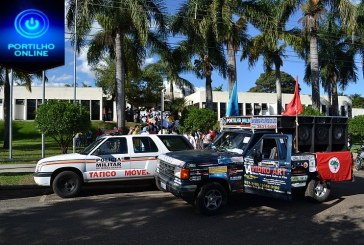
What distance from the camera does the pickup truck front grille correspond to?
905 centimetres

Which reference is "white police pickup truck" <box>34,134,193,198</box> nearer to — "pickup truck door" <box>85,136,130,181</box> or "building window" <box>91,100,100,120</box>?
"pickup truck door" <box>85,136,130,181</box>

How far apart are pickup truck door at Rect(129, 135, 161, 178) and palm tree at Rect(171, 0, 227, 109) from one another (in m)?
12.4

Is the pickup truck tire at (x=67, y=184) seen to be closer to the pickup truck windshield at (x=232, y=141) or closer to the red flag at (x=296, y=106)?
the pickup truck windshield at (x=232, y=141)

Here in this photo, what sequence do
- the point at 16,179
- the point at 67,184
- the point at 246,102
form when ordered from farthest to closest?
the point at 246,102
the point at 16,179
the point at 67,184

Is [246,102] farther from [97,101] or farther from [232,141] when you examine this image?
[232,141]

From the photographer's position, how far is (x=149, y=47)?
2441cm

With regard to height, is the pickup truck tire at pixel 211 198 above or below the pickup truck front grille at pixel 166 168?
below

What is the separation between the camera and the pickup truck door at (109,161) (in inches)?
441

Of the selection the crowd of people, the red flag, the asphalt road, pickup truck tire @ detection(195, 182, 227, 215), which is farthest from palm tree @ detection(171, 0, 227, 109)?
pickup truck tire @ detection(195, 182, 227, 215)

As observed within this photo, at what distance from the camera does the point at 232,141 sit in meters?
10.1

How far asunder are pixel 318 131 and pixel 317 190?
1594 millimetres

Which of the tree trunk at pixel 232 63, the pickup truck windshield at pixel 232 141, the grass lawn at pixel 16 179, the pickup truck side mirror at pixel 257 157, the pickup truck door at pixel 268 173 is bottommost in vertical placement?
the grass lawn at pixel 16 179

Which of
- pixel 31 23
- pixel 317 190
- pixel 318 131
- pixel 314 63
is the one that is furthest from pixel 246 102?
pixel 317 190

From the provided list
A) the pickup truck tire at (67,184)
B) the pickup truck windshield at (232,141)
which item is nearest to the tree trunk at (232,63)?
the pickup truck windshield at (232,141)
